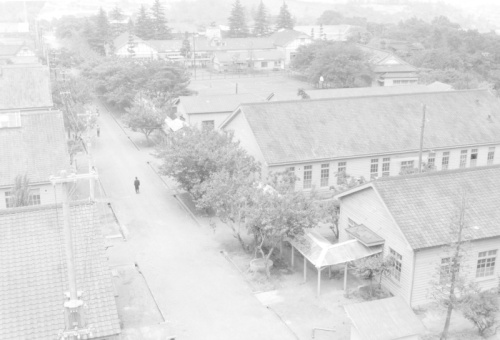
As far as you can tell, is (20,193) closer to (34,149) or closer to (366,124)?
(34,149)

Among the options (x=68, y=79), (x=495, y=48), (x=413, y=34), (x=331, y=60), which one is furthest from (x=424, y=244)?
(x=413, y=34)

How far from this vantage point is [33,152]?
29.6 meters

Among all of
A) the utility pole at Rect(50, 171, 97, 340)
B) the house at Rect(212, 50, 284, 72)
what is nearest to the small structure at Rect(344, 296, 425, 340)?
the utility pole at Rect(50, 171, 97, 340)

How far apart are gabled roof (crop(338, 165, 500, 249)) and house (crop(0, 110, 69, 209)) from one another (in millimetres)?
15635

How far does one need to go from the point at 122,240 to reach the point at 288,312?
10349 mm

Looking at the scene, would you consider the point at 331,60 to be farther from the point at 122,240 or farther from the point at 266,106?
the point at 122,240

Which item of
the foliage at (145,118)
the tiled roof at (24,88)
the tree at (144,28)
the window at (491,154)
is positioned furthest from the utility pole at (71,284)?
the tree at (144,28)

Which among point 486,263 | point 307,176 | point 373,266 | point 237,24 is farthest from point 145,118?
point 237,24

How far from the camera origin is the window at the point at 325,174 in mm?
33312

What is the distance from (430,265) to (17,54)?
8381 cm

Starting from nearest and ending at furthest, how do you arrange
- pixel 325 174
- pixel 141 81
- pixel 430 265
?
pixel 430 265, pixel 325 174, pixel 141 81

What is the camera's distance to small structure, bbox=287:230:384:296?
2208cm

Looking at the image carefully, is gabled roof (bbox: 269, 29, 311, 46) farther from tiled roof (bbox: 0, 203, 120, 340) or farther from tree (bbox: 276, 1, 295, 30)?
tiled roof (bbox: 0, 203, 120, 340)

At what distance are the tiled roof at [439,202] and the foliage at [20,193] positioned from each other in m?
15.5
